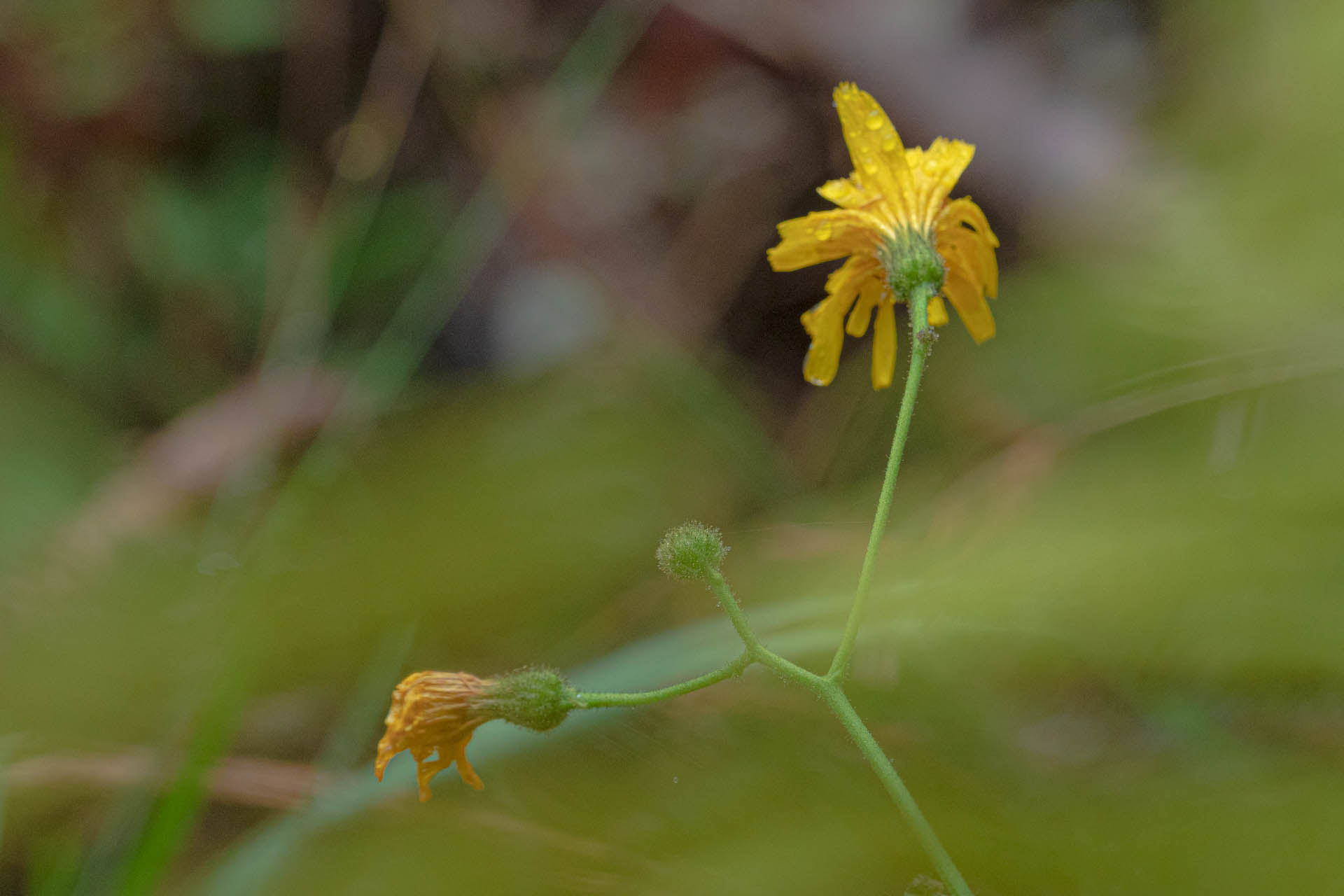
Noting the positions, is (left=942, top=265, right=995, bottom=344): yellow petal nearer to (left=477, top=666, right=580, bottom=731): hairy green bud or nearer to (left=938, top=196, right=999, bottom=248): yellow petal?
(left=938, top=196, right=999, bottom=248): yellow petal

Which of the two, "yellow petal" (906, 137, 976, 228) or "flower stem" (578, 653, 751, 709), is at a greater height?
"yellow petal" (906, 137, 976, 228)

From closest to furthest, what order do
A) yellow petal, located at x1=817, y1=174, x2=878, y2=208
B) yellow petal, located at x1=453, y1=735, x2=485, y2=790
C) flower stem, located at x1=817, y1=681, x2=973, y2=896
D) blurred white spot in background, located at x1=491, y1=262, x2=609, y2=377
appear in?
flower stem, located at x1=817, y1=681, x2=973, y2=896 < yellow petal, located at x1=453, y1=735, x2=485, y2=790 < yellow petal, located at x1=817, y1=174, x2=878, y2=208 < blurred white spot in background, located at x1=491, y1=262, x2=609, y2=377

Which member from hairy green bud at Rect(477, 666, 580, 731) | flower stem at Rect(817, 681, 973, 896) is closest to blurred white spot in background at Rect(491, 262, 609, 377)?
hairy green bud at Rect(477, 666, 580, 731)

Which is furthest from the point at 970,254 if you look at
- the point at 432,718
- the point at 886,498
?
the point at 432,718

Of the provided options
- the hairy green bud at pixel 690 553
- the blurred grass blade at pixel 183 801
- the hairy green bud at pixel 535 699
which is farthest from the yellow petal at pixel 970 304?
the blurred grass blade at pixel 183 801

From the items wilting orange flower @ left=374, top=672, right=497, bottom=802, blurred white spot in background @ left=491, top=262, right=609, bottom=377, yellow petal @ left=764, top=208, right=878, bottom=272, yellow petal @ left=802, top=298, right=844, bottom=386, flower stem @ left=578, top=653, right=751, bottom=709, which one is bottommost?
flower stem @ left=578, top=653, right=751, bottom=709

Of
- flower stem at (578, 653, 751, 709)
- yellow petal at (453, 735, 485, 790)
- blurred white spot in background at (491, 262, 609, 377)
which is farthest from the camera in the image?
blurred white spot in background at (491, 262, 609, 377)

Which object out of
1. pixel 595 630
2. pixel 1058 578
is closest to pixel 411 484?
pixel 595 630

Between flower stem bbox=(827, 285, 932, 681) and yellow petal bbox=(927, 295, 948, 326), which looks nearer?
flower stem bbox=(827, 285, 932, 681)
